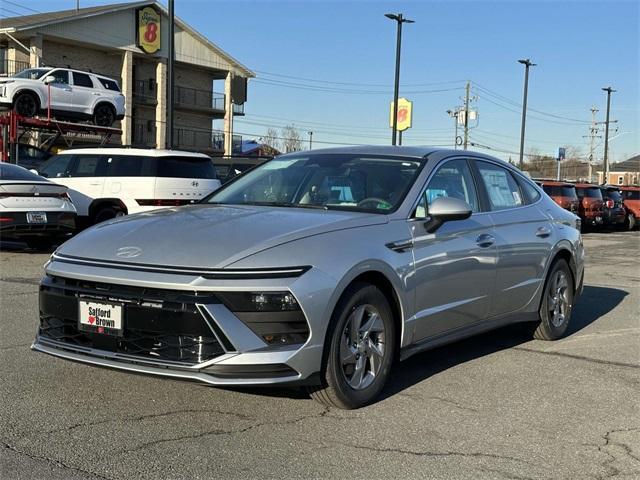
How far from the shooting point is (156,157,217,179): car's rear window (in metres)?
13.1

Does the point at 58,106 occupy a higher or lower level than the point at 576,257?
higher

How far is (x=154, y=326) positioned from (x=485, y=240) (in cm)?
266

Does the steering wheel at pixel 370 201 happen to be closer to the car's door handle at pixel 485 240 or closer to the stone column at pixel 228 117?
the car's door handle at pixel 485 240

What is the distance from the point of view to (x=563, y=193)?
2528 centimetres

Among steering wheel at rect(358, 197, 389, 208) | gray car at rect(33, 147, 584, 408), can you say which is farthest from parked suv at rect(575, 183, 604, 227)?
steering wheel at rect(358, 197, 389, 208)

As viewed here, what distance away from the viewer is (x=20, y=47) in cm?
3719

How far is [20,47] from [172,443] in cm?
3822

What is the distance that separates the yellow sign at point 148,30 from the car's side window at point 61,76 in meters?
20.3

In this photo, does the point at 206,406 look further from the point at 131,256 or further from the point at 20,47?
the point at 20,47

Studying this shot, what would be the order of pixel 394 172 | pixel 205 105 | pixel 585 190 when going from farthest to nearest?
pixel 205 105 < pixel 585 190 < pixel 394 172

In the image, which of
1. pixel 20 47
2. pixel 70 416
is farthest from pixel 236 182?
pixel 20 47

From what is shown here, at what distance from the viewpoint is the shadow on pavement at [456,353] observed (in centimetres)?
461

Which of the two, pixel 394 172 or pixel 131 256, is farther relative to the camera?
pixel 394 172

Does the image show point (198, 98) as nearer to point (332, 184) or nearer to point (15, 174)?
point (15, 174)
